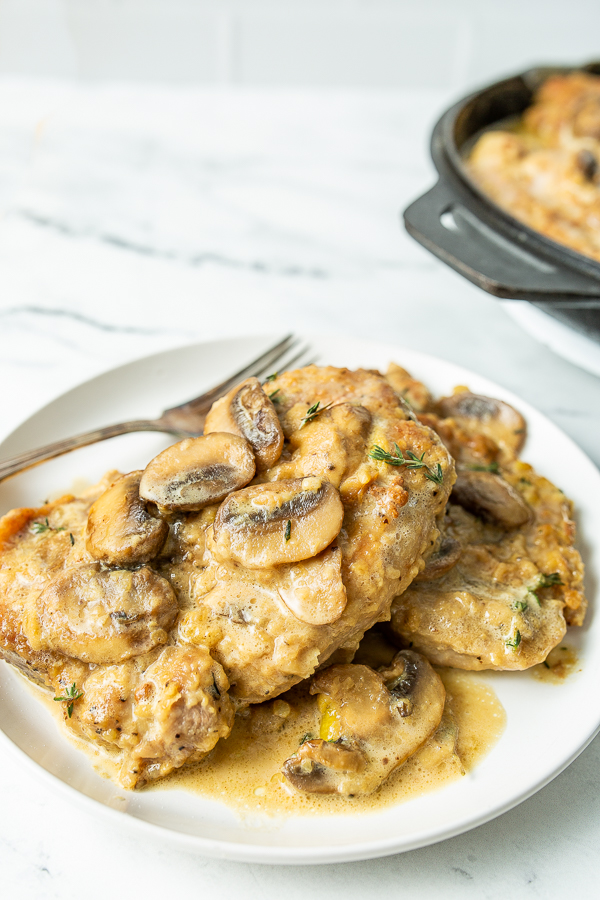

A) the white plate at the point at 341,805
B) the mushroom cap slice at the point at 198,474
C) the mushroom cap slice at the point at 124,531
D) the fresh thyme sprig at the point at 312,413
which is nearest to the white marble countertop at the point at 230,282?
the white plate at the point at 341,805

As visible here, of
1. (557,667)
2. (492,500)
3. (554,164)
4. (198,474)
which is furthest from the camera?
(554,164)

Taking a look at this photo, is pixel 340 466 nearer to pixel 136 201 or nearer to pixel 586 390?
pixel 586 390

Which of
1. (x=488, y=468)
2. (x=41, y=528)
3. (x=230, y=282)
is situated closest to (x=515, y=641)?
(x=488, y=468)

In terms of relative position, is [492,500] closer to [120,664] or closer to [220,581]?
[220,581]

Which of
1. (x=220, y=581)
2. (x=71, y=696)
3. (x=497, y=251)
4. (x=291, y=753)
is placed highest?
(x=497, y=251)

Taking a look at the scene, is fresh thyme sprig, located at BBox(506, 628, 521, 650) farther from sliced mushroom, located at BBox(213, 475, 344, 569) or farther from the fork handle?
the fork handle

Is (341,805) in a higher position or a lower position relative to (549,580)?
lower

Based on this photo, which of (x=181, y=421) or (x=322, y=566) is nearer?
(x=322, y=566)

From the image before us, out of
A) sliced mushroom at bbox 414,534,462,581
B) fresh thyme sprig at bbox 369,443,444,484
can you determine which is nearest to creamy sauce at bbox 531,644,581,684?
sliced mushroom at bbox 414,534,462,581
